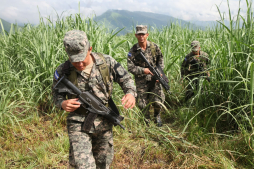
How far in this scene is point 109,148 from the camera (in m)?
1.95

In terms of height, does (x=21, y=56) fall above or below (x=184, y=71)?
above

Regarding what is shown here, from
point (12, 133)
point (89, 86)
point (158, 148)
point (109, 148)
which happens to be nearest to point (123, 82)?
point (89, 86)

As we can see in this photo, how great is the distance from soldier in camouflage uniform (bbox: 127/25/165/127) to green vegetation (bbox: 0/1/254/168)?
1.32ft

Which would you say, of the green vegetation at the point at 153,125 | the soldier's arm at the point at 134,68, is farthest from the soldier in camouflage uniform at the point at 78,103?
the soldier's arm at the point at 134,68

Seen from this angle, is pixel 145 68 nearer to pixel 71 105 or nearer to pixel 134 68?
pixel 134 68

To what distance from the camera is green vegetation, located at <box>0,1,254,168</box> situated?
2.01 m

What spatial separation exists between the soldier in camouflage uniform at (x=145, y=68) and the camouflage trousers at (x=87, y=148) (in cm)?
157

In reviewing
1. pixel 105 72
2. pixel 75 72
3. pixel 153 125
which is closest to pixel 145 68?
pixel 153 125

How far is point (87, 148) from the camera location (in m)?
1.65

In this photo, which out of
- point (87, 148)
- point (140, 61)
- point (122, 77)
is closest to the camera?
point (87, 148)

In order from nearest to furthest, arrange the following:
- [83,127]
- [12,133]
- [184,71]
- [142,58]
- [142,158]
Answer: [83,127]
[142,158]
[12,133]
[142,58]
[184,71]

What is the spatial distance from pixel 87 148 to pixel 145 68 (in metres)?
2.04

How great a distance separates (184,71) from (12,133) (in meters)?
3.21

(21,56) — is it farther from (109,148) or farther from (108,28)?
(109,148)
